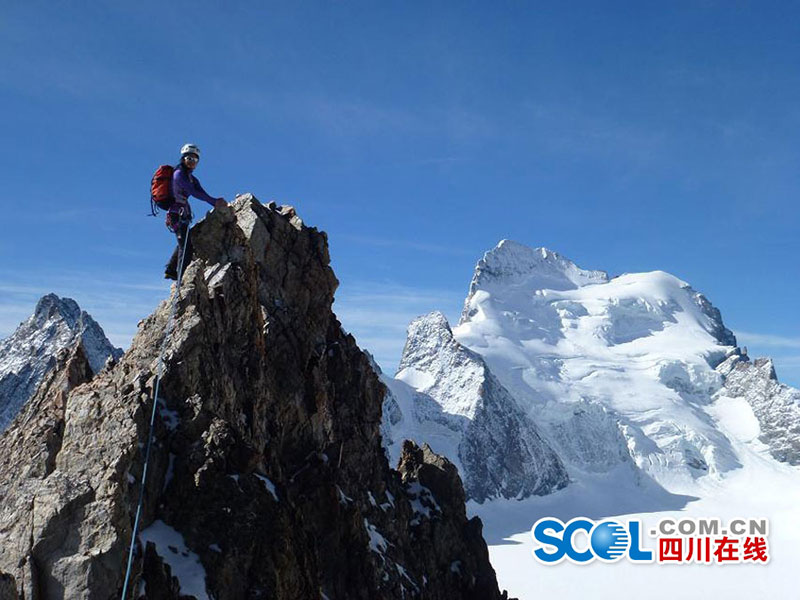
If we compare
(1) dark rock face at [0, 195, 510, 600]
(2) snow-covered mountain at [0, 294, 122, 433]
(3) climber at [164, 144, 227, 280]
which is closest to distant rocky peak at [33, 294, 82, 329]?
(2) snow-covered mountain at [0, 294, 122, 433]

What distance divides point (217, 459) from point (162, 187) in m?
8.38

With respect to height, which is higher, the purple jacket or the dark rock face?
the purple jacket

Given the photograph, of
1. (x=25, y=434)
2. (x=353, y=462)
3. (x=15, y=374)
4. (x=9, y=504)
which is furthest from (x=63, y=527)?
(x=15, y=374)

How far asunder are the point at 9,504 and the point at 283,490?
8.17m

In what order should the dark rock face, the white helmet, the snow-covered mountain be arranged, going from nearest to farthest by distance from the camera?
the dark rock face, the white helmet, the snow-covered mountain

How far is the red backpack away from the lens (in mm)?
24672

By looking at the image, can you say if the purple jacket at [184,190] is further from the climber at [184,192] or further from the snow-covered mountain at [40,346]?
the snow-covered mountain at [40,346]

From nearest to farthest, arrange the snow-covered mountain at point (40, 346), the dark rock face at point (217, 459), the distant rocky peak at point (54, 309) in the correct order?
the dark rock face at point (217, 459), the snow-covered mountain at point (40, 346), the distant rocky peak at point (54, 309)

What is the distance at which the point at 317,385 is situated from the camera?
4062 cm

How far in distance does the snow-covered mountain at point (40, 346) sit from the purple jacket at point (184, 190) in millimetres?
115744

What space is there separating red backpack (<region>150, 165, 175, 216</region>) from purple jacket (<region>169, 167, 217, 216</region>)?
169 mm

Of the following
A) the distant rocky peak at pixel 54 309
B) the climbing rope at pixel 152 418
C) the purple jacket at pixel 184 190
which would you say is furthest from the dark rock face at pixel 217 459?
the distant rocky peak at pixel 54 309

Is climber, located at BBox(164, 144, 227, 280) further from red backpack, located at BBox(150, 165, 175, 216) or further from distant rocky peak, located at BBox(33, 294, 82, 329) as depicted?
distant rocky peak, located at BBox(33, 294, 82, 329)

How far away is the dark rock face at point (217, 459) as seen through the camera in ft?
64.5
